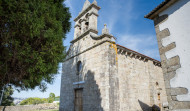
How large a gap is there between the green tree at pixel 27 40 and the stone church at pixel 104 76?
3.59m

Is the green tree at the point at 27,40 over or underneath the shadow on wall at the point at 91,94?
Result: over

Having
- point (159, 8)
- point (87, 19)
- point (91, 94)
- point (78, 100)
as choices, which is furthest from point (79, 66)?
point (159, 8)

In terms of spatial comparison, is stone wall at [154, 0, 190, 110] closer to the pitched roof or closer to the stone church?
the pitched roof

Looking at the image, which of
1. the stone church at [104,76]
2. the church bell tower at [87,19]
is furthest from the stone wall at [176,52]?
the church bell tower at [87,19]

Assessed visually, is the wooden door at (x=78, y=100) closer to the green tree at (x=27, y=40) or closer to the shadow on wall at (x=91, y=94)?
the shadow on wall at (x=91, y=94)

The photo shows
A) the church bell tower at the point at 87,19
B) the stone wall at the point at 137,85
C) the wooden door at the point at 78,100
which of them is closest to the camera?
the stone wall at the point at 137,85

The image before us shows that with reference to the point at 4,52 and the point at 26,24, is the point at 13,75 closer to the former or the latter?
the point at 4,52

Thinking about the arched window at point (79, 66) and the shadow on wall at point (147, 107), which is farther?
the arched window at point (79, 66)

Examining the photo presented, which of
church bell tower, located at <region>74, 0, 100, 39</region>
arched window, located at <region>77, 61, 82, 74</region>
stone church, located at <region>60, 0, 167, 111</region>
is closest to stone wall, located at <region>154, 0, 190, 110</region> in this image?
stone church, located at <region>60, 0, 167, 111</region>

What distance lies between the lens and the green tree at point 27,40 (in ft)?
13.1

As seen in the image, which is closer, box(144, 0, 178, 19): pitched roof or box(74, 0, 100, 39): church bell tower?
box(144, 0, 178, 19): pitched roof

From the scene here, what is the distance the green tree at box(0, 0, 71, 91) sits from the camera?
398 cm

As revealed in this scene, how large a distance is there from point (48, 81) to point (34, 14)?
311 centimetres

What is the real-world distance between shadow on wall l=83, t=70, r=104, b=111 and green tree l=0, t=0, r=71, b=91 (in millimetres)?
3607
